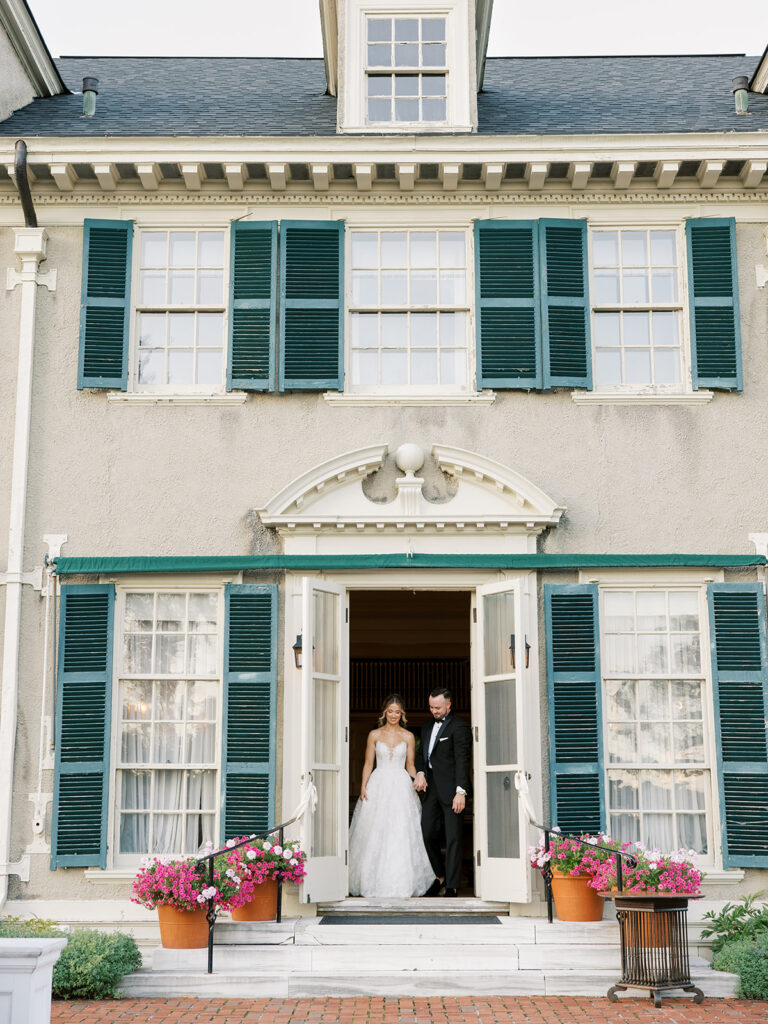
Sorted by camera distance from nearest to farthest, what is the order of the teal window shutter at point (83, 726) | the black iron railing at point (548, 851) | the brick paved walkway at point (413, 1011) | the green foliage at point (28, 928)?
the brick paved walkway at point (413, 1011)
the green foliage at point (28, 928)
the black iron railing at point (548, 851)
the teal window shutter at point (83, 726)

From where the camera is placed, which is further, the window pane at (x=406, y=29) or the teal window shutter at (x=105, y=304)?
the window pane at (x=406, y=29)

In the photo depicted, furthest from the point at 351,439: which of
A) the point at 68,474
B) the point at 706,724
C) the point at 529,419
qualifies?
the point at 706,724

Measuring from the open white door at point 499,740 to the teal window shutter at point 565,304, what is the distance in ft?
6.68

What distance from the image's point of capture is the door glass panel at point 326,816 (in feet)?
33.3

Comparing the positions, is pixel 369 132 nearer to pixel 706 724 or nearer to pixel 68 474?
pixel 68 474

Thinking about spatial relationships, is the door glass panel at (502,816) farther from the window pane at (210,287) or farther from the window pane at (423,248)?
the window pane at (210,287)

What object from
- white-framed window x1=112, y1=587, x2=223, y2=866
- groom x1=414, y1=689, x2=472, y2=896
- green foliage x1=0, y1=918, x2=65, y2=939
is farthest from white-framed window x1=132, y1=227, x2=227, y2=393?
green foliage x1=0, y1=918, x2=65, y2=939

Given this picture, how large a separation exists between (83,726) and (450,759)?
10.5 ft

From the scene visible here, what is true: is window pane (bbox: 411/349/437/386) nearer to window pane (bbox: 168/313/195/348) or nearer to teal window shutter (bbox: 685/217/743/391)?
window pane (bbox: 168/313/195/348)

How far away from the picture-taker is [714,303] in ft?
36.4

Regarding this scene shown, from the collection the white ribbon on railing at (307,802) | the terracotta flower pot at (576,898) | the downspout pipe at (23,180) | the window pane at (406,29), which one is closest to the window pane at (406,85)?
the window pane at (406,29)

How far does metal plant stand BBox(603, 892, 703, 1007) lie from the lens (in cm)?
873

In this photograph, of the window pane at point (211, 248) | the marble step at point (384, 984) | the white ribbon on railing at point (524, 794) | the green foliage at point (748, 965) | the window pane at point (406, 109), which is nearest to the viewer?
the green foliage at point (748, 965)

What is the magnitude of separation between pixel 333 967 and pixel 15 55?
939cm
